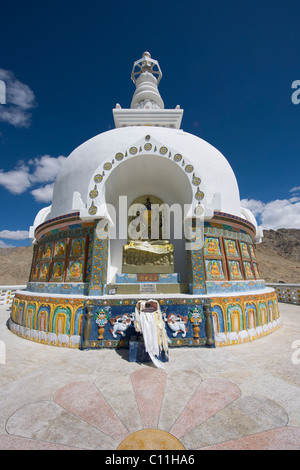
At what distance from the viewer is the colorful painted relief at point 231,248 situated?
7963 millimetres

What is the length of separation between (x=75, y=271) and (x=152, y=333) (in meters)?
3.79

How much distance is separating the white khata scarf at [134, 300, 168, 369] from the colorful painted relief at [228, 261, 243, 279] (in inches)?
146

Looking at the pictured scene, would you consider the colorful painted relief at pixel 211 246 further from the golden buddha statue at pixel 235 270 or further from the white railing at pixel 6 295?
the white railing at pixel 6 295

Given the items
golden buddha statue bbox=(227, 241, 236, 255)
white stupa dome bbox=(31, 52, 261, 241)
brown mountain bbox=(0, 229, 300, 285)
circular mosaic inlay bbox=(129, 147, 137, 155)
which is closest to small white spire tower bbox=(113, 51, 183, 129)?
white stupa dome bbox=(31, 52, 261, 241)

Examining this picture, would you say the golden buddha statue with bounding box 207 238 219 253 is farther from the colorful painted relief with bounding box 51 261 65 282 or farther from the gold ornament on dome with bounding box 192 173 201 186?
the colorful painted relief with bounding box 51 261 65 282

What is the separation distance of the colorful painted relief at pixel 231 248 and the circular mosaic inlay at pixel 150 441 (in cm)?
614

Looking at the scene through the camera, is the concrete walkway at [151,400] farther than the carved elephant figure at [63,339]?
No

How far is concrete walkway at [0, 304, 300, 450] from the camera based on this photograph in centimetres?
266

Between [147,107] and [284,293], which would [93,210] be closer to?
[147,107]

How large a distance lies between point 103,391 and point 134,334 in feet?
6.83

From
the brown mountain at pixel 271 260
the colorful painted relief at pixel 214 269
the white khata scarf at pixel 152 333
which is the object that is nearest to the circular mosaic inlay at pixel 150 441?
the white khata scarf at pixel 152 333

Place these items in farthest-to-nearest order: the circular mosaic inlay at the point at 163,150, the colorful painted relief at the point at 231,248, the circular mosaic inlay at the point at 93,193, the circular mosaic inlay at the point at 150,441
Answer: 1. the colorful painted relief at the point at 231,248
2. the circular mosaic inlay at the point at 163,150
3. the circular mosaic inlay at the point at 93,193
4. the circular mosaic inlay at the point at 150,441

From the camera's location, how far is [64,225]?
8172 millimetres
